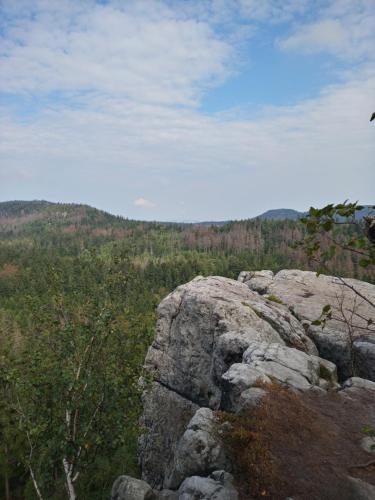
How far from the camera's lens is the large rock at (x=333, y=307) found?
23.8m

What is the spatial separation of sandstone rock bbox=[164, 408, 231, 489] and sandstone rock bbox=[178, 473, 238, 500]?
36.1 inches

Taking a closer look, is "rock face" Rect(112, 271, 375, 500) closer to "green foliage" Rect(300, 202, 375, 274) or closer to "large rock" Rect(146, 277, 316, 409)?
"large rock" Rect(146, 277, 316, 409)

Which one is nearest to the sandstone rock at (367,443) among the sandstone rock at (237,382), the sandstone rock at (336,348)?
the sandstone rock at (237,382)

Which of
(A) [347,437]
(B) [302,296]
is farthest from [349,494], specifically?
(B) [302,296]

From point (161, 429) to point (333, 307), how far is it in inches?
574

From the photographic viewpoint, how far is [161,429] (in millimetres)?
24250

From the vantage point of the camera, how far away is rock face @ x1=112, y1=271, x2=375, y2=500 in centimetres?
1552

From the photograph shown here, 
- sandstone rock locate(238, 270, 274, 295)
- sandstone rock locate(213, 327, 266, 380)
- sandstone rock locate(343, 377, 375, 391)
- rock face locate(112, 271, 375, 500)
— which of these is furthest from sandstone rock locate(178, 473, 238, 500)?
sandstone rock locate(238, 270, 274, 295)

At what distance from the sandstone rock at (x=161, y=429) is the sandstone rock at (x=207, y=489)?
1221cm

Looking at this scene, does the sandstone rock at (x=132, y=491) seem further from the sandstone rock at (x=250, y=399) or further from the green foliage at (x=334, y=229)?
the green foliage at (x=334, y=229)

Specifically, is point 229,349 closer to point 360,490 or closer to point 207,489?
point 207,489

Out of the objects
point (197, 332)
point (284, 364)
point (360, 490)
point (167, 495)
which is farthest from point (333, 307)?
point (167, 495)

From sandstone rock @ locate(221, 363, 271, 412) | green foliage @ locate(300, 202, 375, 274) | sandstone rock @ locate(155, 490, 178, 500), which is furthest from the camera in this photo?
sandstone rock @ locate(221, 363, 271, 412)

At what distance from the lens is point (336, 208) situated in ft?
14.2
